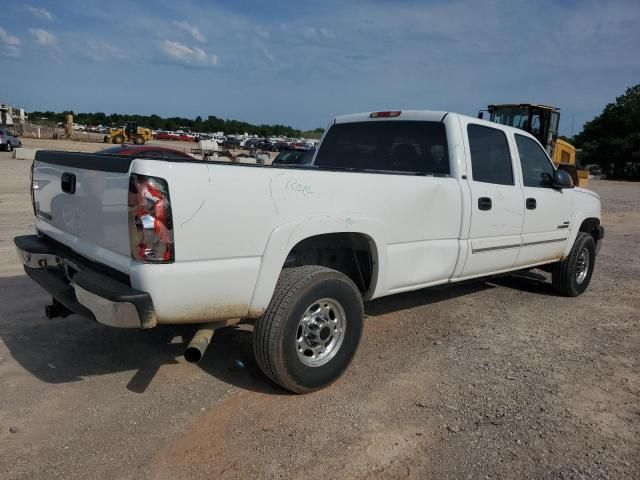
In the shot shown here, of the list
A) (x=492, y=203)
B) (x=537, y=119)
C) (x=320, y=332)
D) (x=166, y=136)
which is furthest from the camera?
(x=166, y=136)

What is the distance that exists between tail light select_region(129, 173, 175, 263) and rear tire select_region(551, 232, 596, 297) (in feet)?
16.6

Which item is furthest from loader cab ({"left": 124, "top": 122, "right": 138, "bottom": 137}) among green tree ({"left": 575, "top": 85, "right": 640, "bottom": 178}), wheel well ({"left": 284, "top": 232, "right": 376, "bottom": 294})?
wheel well ({"left": 284, "top": 232, "right": 376, "bottom": 294})

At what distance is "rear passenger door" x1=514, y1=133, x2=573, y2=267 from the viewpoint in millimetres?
5477

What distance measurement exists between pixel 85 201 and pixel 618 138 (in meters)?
49.0

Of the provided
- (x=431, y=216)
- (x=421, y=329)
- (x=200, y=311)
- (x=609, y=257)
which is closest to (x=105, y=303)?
(x=200, y=311)

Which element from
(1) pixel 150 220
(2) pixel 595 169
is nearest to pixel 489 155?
(1) pixel 150 220

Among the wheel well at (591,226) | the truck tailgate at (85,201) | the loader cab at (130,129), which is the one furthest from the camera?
the loader cab at (130,129)

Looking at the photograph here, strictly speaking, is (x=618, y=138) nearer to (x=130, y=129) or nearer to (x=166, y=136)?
(x=130, y=129)

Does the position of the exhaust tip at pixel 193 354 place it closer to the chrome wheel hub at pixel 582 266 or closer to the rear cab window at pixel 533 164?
the rear cab window at pixel 533 164

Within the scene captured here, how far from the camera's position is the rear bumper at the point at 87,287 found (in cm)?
283

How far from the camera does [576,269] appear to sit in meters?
6.54

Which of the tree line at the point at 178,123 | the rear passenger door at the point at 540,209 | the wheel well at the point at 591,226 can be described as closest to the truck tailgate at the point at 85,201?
the rear passenger door at the point at 540,209

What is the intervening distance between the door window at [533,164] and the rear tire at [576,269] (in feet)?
3.54

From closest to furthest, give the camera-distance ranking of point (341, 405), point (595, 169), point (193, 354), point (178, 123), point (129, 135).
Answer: point (193, 354) → point (341, 405) → point (129, 135) → point (595, 169) → point (178, 123)
